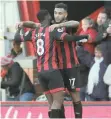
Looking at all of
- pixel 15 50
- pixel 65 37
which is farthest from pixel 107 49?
pixel 65 37

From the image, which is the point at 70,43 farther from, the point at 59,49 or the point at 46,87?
the point at 46,87

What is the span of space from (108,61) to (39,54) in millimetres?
2991

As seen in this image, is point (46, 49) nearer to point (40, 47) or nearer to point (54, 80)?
point (40, 47)

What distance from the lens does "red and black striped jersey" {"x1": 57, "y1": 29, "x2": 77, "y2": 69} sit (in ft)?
29.7

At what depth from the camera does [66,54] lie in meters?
9.10

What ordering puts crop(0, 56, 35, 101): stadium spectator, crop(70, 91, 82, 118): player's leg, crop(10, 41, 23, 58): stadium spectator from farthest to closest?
crop(10, 41, 23, 58): stadium spectator → crop(0, 56, 35, 101): stadium spectator → crop(70, 91, 82, 118): player's leg

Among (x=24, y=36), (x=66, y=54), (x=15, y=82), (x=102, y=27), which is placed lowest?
(x=15, y=82)

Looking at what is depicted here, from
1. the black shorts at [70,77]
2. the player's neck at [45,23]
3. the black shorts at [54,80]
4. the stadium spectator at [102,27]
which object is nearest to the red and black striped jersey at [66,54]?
the black shorts at [70,77]

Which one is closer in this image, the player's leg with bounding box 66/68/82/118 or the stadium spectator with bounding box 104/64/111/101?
the player's leg with bounding box 66/68/82/118

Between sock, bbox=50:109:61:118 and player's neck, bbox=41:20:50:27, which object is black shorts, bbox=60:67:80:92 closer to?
sock, bbox=50:109:61:118

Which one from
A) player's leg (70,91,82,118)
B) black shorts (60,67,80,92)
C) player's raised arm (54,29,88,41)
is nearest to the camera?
player's raised arm (54,29,88,41)

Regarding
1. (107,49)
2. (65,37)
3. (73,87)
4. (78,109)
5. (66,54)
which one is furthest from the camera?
(107,49)

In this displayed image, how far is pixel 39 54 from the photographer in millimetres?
9023

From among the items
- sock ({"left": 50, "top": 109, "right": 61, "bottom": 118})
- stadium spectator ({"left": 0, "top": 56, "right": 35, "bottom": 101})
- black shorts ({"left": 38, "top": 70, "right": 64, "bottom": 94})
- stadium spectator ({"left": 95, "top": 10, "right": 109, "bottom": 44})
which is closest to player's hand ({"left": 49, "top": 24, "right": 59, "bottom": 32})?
black shorts ({"left": 38, "top": 70, "right": 64, "bottom": 94})
